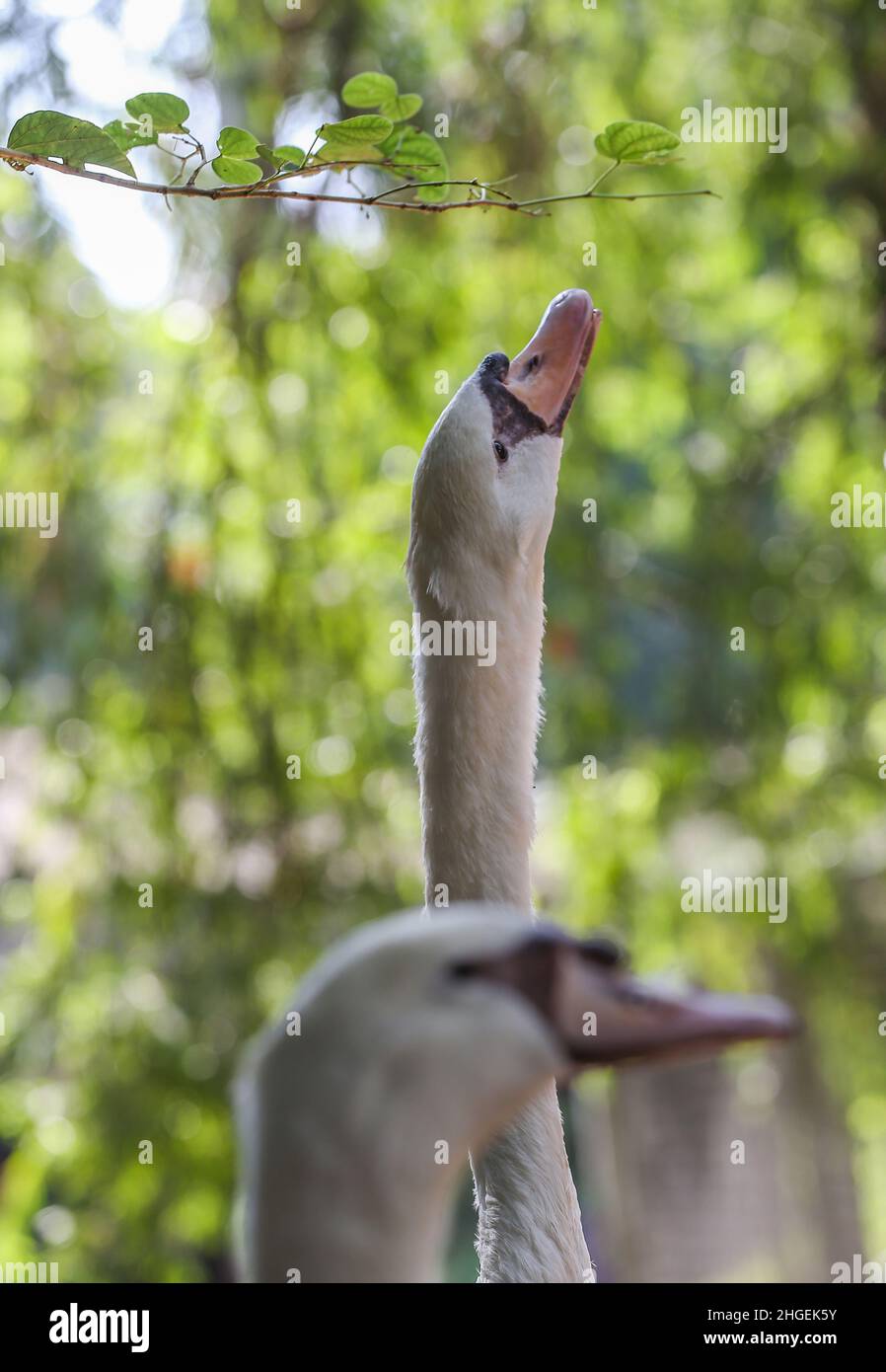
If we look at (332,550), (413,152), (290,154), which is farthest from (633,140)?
(332,550)

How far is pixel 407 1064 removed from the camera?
0.86 m

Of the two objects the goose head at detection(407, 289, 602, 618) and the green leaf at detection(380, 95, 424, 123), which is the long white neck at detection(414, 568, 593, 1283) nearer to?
the goose head at detection(407, 289, 602, 618)

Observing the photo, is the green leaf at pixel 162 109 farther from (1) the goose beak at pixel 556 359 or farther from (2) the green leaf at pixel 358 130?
(1) the goose beak at pixel 556 359

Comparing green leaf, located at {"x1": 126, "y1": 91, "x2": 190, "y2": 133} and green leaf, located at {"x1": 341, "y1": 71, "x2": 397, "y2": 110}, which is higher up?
green leaf, located at {"x1": 341, "y1": 71, "x2": 397, "y2": 110}

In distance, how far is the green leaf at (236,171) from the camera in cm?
120

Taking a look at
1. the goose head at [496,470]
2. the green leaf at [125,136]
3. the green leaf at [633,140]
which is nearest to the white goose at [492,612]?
the goose head at [496,470]

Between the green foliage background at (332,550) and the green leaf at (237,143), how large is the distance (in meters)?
A: 2.16

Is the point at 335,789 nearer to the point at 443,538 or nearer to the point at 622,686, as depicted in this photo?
the point at 622,686

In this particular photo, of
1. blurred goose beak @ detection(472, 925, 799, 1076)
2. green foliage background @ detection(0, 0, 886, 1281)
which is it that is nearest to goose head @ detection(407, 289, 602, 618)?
blurred goose beak @ detection(472, 925, 799, 1076)

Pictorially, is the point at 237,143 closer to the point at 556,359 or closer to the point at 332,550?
the point at 556,359

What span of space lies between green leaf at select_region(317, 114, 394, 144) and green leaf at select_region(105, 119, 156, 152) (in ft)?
0.50

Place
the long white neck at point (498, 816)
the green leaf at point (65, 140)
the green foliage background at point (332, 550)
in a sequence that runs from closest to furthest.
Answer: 1. the green leaf at point (65, 140)
2. the long white neck at point (498, 816)
3. the green foliage background at point (332, 550)

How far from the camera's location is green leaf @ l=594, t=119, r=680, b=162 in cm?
126

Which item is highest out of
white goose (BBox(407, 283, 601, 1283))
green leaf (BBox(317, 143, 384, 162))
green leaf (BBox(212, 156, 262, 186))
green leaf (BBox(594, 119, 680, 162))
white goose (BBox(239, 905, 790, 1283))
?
green leaf (BBox(594, 119, 680, 162))
